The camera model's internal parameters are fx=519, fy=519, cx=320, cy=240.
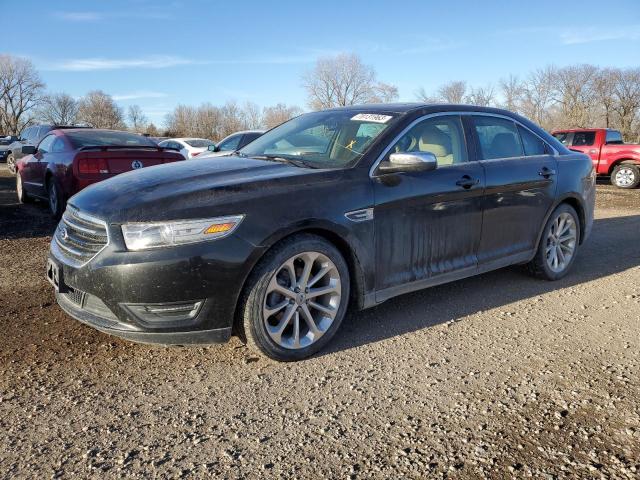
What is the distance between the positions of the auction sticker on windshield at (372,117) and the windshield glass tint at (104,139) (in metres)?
4.46

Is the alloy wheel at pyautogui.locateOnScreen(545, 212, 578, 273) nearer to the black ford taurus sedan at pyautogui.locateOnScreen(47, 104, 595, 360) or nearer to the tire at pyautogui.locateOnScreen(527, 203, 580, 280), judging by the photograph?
the tire at pyautogui.locateOnScreen(527, 203, 580, 280)

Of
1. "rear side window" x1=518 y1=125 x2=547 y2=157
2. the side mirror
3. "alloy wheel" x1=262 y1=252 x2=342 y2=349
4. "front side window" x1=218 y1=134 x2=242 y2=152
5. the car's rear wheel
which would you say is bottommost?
"alloy wheel" x1=262 y1=252 x2=342 y2=349

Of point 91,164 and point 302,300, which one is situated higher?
point 91,164

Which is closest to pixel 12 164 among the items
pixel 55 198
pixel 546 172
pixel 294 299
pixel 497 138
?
pixel 55 198

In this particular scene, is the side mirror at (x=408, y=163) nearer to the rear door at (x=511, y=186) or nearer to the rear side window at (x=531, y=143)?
the rear door at (x=511, y=186)

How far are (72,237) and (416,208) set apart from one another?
2.34 metres

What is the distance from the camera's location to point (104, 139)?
7.91 meters

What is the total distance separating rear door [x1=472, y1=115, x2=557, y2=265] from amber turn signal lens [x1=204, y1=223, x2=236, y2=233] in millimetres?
2290

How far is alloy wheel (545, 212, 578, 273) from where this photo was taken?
5133 mm

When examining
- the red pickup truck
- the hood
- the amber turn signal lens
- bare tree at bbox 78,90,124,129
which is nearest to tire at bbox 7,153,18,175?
the hood

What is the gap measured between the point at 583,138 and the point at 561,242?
40.4ft

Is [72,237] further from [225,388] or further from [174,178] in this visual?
[225,388]

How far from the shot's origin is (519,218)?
4645mm

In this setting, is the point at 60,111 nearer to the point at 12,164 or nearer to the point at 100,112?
the point at 100,112
